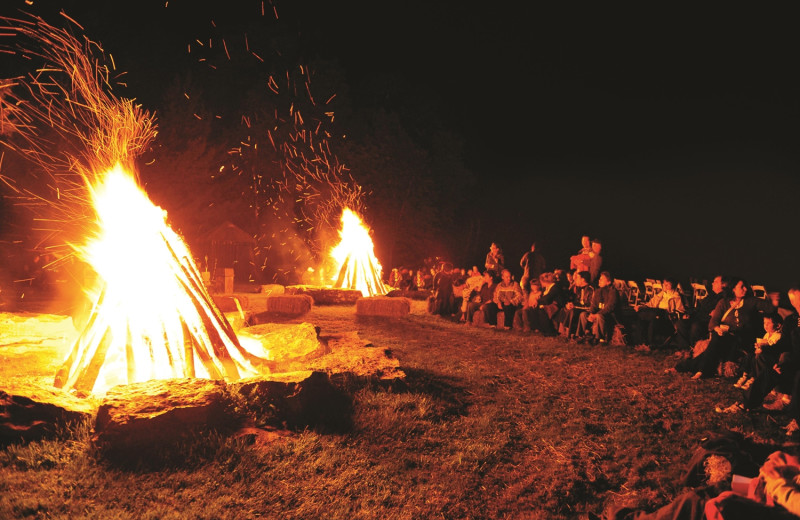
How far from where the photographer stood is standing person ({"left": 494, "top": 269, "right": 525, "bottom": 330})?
12780mm

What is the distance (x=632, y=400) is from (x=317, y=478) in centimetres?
443

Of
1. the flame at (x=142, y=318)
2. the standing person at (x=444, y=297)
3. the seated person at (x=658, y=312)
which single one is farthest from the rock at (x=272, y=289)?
the seated person at (x=658, y=312)

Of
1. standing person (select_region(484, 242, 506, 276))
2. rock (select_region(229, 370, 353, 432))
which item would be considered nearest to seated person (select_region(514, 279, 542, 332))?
standing person (select_region(484, 242, 506, 276))

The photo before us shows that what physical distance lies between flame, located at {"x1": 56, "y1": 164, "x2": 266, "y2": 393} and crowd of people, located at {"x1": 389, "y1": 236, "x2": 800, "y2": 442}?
629 cm

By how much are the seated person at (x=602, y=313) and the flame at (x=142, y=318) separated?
22.9 feet

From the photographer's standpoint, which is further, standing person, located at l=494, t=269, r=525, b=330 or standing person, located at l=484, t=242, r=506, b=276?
standing person, located at l=484, t=242, r=506, b=276

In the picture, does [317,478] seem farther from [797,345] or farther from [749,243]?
[749,243]

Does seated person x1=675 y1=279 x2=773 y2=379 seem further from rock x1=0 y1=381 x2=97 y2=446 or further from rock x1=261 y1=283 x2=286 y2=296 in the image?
rock x1=261 y1=283 x2=286 y2=296

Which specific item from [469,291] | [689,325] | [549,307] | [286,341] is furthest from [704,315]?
[286,341]

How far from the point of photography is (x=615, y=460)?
494 cm

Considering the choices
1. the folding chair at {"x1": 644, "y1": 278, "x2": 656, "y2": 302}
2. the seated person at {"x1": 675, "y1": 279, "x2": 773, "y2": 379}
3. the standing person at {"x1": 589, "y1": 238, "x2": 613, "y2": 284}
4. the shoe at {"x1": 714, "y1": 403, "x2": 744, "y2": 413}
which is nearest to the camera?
the shoe at {"x1": 714, "y1": 403, "x2": 744, "y2": 413}

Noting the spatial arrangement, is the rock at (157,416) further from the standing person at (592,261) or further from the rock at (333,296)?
the rock at (333,296)

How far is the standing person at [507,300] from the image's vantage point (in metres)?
12.8

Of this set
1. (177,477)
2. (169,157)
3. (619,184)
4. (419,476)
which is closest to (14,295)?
(169,157)
